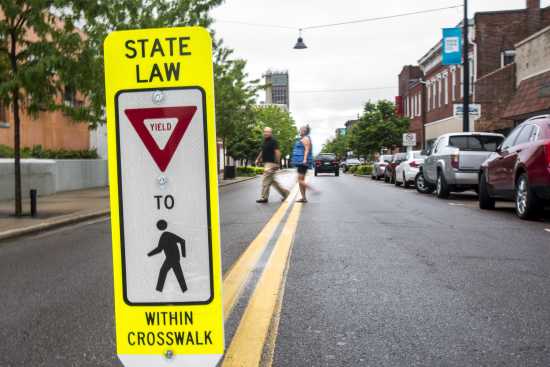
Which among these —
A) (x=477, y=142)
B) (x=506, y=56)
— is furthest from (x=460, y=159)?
(x=506, y=56)

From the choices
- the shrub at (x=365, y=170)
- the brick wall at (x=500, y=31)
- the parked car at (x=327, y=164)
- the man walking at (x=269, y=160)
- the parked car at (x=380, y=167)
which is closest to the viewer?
the man walking at (x=269, y=160)

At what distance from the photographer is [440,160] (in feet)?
54.4

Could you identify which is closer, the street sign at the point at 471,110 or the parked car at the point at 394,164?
the street sign at the point at 471,110

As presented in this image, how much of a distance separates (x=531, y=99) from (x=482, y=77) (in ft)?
30.8

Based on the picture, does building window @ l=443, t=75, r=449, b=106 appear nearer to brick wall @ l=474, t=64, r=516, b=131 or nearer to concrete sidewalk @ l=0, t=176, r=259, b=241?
brick wall @ l=474, t=64, r=516, b=131

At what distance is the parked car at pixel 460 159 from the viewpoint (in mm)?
15688

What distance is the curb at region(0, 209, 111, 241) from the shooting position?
9422mm

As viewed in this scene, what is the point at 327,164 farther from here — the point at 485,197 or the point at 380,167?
the point at 485,197

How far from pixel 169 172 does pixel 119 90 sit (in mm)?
340

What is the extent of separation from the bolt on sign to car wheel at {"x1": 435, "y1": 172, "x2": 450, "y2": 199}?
14.9 meters

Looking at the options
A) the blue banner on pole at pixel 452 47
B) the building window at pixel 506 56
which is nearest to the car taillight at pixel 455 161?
the blue banner on pole at pixel 452 47

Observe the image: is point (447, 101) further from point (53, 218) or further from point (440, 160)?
point (53, 218)

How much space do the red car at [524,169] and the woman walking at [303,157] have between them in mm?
4139

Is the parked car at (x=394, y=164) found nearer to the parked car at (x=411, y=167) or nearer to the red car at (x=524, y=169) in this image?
the parked car at (x=411, y=167)
